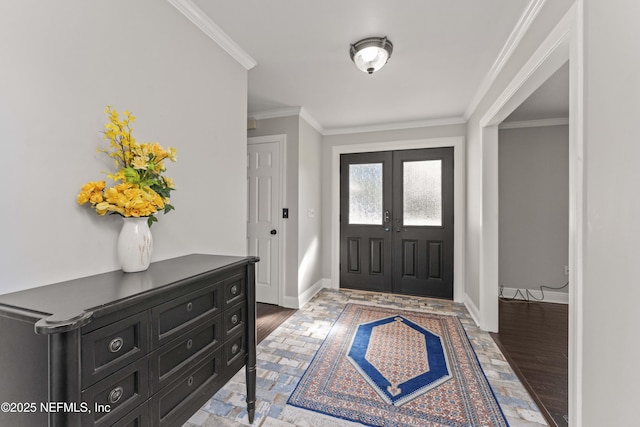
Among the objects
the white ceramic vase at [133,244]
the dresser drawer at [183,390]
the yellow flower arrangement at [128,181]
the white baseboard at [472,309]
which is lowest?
the white baseboard at [472,309]

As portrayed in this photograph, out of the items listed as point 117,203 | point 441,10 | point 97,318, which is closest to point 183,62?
point 117,203

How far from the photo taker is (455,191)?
11.9 ft

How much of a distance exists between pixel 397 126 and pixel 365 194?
3.50 feet

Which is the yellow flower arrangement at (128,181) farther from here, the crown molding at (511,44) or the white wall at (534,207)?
the white wall at (534,207)

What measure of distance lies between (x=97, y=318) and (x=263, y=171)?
2823 millimetres

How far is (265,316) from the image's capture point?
3088mm

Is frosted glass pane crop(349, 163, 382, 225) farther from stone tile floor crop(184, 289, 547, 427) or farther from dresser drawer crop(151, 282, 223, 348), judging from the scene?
dresser drawer crop(151, 282, 223, 348)

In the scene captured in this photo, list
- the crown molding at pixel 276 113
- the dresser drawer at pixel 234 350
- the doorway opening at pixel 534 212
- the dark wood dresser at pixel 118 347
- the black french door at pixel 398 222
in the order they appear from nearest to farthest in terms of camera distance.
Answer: the dark wood dresser at pixel 118 347
the dresser drawer at pixel 234 350
the crown molding at pixel 276 113
the doorway opening at pixel 534 212
the black french door at pixel 398 222

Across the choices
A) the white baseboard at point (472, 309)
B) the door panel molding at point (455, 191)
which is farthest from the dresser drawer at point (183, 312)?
the door panel molding at point (455, 191)

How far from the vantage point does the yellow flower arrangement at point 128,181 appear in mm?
1120

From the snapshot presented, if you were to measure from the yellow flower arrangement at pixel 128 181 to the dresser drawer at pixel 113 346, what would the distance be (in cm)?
48

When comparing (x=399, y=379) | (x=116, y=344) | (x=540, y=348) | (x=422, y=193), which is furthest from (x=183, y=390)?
(x=422, y=193)

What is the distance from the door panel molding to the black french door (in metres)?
0.07
